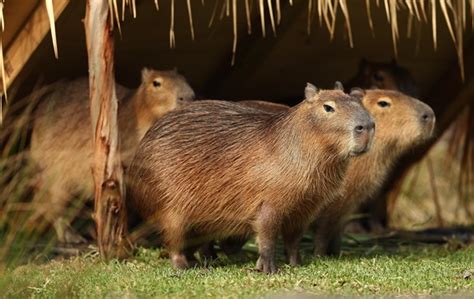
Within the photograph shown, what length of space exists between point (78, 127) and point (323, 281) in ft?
9.30

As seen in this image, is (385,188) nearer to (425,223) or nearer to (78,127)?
(425,223)

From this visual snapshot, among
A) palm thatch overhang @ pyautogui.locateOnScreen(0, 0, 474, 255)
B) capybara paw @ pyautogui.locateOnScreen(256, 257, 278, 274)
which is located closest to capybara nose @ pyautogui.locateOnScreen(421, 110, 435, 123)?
palm thatch overhang @ pyautogui.locateOnScreen(0, 0, 474, 255)

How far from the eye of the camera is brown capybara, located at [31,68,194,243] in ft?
27.0

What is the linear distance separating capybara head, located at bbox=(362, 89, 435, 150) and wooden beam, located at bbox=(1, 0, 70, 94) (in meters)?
2.20

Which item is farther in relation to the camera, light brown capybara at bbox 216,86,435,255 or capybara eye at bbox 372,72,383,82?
capybara eye at bbox 372,72,383,82

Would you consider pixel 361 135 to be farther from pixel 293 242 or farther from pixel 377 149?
pixel 377 149

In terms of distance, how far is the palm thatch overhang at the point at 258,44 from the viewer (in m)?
7.58

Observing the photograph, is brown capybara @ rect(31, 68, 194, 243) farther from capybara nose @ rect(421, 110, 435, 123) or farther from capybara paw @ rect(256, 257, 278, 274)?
capybara paw @ rect(256, 257, 278, 274)

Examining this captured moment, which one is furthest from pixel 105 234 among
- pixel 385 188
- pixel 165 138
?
pixel 385 188

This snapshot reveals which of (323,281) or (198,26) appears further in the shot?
(198,26)

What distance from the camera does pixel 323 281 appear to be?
20.5ft

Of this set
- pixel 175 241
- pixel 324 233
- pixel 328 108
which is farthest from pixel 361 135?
pixel 324 233

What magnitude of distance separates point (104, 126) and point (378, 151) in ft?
6.29

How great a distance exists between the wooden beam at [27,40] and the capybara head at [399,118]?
2202 mm
